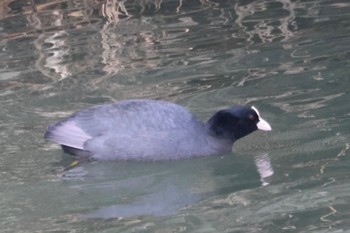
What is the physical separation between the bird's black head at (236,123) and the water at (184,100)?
0.52 ft

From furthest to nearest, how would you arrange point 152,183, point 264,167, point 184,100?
point 184,100 → point 264,167 → point 152,183

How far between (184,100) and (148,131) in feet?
4.89

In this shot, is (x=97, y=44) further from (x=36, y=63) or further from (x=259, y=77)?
Result: (x=259, y=77)

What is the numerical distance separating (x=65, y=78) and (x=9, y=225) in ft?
13.2

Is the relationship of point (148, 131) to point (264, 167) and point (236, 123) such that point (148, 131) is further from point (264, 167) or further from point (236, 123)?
point (264, 167)

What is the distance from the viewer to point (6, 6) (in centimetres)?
1396

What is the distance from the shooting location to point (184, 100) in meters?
8.86

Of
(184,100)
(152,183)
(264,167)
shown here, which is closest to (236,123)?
(264,167)

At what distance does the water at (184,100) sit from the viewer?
20.7ft

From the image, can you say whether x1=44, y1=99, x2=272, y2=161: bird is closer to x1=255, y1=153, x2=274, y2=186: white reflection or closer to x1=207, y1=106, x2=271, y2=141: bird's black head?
x1=207, y1=106, x2=271, y2=141: bird's black head

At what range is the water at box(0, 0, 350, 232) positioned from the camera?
248 inches

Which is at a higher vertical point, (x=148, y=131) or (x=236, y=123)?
(x=148, y=131)

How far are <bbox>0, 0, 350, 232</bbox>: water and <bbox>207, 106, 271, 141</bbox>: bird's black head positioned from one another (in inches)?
6.3

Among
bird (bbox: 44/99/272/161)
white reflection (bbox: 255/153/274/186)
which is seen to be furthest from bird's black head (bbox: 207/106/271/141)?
white reflection (bbox: 255/153/274/186)
